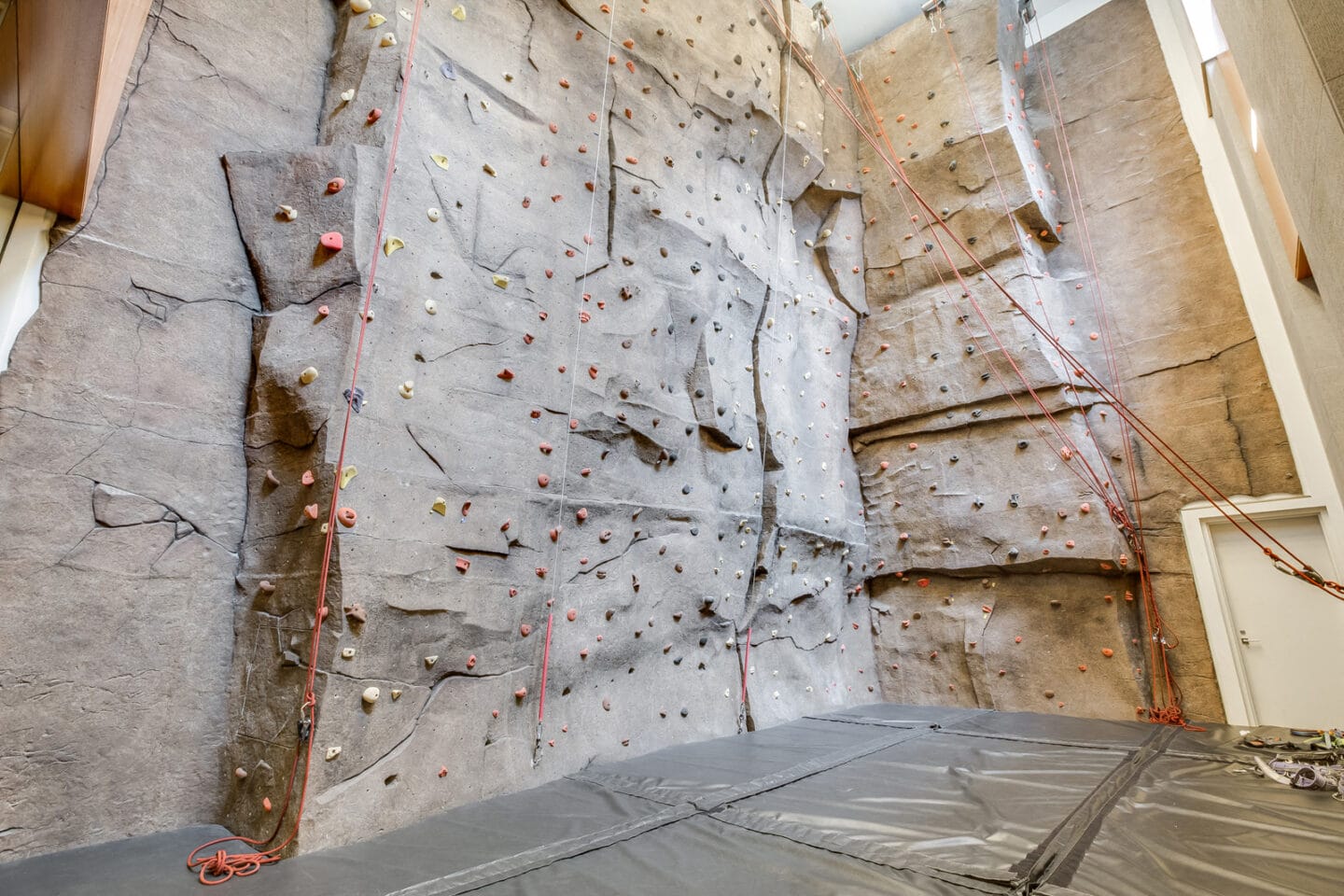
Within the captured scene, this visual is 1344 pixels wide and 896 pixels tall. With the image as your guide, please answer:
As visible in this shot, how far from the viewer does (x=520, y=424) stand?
2.34 metres

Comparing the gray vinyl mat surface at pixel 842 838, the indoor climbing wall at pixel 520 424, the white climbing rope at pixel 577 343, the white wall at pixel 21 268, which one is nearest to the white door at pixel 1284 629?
the gray vinyl mat surface at pixel 842 838

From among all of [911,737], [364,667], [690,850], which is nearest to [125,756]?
[364,667]

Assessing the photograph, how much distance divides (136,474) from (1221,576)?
4.44 m

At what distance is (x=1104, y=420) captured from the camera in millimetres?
3680

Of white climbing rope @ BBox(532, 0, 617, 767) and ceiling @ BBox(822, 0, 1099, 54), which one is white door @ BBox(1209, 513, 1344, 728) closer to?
white climbing rope @ BBox(532, 0, 617, 767)

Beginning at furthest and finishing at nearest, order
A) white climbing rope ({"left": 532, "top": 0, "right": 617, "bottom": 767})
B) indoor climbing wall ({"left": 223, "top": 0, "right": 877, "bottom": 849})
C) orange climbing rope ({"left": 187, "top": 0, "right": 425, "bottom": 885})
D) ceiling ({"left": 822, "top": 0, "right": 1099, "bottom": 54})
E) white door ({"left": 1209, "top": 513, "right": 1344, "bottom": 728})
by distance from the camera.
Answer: ceiling ({"left": 822, "top": 0, "right": 1099, "bottom": 54}), white door ({"left": 1209, "top": 513, "right": 1344, "bottom": 728}), white climbing rope ({"left": 532, "top": 0, "right": 617, "bottom": 767}), indoor climbing wall ({"left": 223, "top": 0, "right": 877, "bottom": 849}), orange climbing rope ({"left": 187, "top": 0, "right": 425, "bottom": 885})

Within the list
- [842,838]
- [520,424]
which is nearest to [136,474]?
[520,424]

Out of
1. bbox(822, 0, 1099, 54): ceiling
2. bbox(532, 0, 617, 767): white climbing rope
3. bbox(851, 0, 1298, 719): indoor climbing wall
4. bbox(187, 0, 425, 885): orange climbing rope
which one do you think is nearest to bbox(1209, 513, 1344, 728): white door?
bbox(851, 0, 1298, 719): indoor climbing wall

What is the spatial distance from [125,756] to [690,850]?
1.45 m

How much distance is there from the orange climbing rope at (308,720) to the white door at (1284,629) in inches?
151

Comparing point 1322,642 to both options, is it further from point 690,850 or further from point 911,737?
point 690,850

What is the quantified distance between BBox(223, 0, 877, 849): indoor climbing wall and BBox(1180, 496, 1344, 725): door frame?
1.75 m

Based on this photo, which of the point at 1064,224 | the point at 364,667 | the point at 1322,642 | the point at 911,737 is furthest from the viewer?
the point at 1064,224

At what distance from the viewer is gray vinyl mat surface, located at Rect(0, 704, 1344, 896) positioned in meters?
1.36
